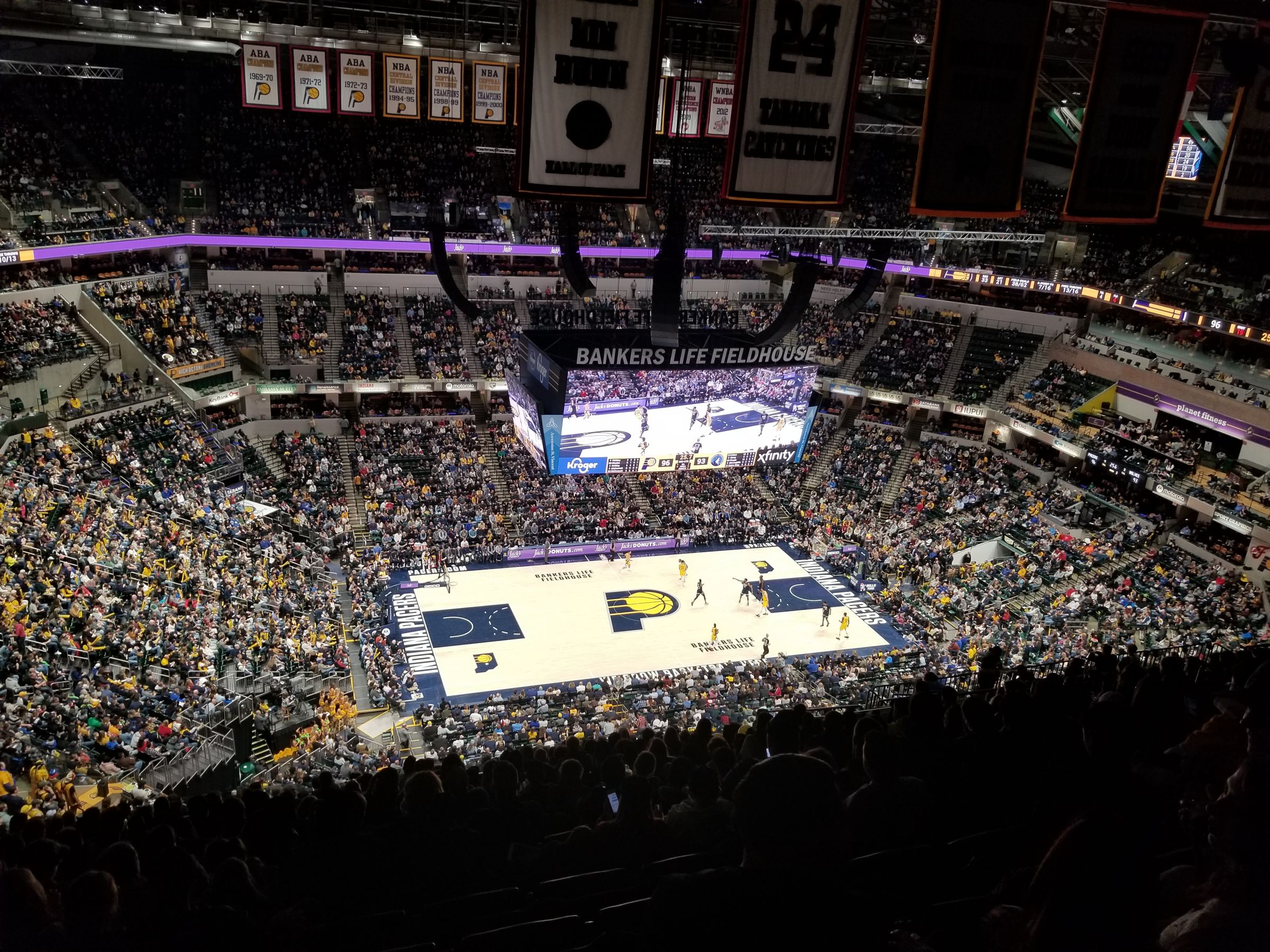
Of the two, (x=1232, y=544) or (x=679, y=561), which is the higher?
(x=1232, y=544)

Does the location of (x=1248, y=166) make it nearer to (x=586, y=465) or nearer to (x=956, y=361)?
(x=586, y=465)

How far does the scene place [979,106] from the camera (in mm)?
9508

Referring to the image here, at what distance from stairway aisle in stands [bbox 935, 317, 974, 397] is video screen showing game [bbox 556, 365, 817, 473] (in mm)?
10339

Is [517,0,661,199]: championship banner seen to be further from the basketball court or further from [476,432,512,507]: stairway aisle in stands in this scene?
[476,432,512,507]: stairway aisle in stands

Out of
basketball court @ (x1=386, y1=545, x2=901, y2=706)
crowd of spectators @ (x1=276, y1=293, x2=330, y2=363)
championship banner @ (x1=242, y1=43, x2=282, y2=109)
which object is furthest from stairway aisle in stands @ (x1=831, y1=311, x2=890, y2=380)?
championship banner @ (x1=242, y1=43, x2=282, y2=109)

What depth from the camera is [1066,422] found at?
30.8 m

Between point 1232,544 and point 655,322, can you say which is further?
point 1232,544

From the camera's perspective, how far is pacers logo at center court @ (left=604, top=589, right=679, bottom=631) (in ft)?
82.4

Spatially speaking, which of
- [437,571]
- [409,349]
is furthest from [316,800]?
[409,349]

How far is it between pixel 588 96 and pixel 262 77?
12.7 meters

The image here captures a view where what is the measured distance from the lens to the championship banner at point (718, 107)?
21031 millimetres

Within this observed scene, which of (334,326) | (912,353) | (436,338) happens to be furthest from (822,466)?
(334,326)

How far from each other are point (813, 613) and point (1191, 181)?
17978mm

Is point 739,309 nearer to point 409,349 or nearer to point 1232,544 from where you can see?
point 409,349
